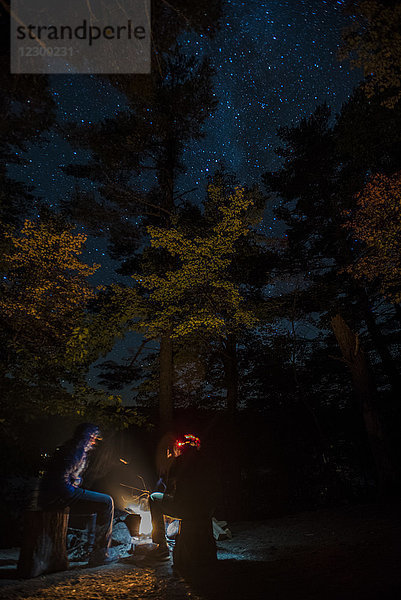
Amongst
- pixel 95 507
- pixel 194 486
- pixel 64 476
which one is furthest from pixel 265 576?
pixel 64 476

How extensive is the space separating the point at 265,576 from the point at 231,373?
13377 mm

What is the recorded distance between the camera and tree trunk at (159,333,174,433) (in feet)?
39.9

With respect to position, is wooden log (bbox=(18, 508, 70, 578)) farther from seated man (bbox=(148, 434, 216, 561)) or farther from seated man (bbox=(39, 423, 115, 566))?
seated man (bbox=(148, 434, 216, 561))

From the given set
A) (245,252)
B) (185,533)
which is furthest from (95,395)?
(245,252)

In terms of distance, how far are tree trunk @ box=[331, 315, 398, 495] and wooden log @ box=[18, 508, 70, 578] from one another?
1019 cm

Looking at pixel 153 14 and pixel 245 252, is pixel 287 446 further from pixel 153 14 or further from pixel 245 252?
pixel 153 14

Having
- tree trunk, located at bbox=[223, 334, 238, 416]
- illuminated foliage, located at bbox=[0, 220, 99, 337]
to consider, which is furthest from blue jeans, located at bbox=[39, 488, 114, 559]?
tree trunk, located at bbox=[223, 334, 238, 416]

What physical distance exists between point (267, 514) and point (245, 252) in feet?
37.6

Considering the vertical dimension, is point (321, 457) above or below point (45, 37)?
below

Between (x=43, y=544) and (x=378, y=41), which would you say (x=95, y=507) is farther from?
(x=378, y=41)

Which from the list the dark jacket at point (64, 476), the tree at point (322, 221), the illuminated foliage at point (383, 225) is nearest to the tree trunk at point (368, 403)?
the tree at point (322, 221)

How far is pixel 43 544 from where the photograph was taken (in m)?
5.24

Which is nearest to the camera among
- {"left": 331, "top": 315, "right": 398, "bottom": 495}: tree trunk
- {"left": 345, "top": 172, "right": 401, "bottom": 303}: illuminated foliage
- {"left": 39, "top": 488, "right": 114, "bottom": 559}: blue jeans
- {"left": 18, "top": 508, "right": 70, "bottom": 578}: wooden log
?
{"left": 18, "top": 508, "right": 70, "bottom": 578}: wooden log

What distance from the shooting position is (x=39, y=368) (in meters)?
7.98
